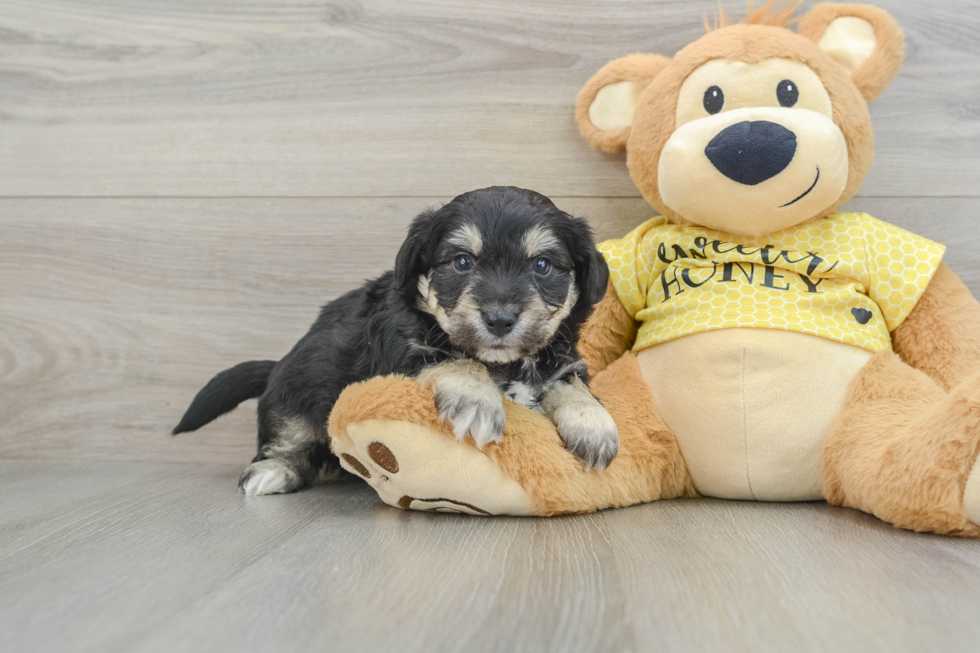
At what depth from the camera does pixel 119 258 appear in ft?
7.72

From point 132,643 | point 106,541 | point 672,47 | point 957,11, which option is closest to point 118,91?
point 106,541

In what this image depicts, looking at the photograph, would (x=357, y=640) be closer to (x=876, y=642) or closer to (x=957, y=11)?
(x=876, y=642)

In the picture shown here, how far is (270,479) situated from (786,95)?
1627 mm

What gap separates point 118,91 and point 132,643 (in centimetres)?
205

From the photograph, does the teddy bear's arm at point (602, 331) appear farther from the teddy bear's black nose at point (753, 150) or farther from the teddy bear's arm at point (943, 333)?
the teddy bear's arm at point (943, 333)

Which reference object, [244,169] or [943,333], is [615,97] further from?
[244,169]

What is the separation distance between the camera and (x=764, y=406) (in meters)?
1.61

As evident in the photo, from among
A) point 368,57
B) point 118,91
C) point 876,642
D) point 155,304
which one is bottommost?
point 155,304

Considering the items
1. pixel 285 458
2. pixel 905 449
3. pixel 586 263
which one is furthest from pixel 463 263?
pixel 905 449

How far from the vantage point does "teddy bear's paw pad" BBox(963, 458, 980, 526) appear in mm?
1242

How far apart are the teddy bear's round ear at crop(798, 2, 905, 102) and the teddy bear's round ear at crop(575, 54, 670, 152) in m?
0.41

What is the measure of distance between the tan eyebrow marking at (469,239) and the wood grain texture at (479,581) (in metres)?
0.58

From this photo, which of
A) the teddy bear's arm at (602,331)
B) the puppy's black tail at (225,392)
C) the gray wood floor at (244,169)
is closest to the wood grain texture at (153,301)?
the gray wood floor at (244,169)

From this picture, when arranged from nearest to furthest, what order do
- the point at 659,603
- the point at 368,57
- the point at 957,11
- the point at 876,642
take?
the point at 876,642 < the point at 659,603 < the point at 957,11 < the point at 368,57
